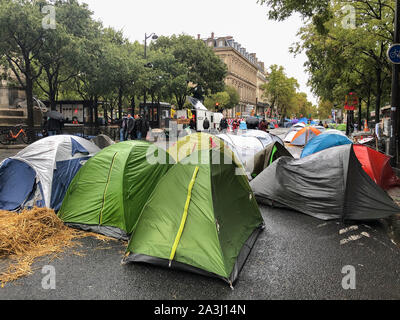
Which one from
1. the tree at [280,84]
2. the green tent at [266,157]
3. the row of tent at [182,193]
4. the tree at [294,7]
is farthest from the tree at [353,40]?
the tree at [280,84]

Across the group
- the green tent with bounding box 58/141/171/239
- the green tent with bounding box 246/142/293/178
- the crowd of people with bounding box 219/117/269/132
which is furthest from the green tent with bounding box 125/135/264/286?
the crowd of people with bounding box 219/117/269/132

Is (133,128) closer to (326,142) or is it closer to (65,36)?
(65,36)

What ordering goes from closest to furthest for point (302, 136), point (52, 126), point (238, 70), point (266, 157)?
1. point (266, 157)
2. point (52, 126)
3. point (302, 136)
4. point (238, 70)

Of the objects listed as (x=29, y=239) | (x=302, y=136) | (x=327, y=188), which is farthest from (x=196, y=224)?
(x=302, y=136)

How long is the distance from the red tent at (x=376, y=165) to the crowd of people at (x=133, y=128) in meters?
12.4

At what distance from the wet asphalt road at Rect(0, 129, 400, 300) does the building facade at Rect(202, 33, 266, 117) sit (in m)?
64.7

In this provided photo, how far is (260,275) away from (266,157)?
600 centimetres

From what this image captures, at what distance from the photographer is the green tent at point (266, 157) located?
9.86m

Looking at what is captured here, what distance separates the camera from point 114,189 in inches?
222

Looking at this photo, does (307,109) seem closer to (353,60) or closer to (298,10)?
(353,60)

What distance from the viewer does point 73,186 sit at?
19.9 ft

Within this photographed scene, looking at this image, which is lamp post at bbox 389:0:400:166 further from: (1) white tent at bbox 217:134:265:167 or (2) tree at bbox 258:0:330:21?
(1) white tent at bbox 217:134:265:167
